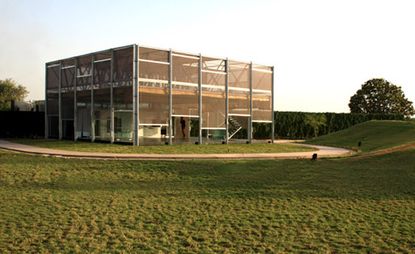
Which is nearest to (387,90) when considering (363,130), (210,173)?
(363,130)

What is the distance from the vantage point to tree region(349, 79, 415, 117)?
70.2 m

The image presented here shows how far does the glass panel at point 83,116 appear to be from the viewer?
30.2 meters

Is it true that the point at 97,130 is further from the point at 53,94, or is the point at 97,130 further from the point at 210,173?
the point at 210,173

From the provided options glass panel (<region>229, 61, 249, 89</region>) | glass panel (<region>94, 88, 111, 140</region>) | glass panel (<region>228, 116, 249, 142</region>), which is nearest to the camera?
glass panel (<region>94, 88, 111, 140</region>)

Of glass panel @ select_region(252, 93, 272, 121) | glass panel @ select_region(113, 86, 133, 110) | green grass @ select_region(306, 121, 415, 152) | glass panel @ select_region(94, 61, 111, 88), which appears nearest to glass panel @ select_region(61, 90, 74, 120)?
glass panel @ select_region(94, 61, 111, 88)

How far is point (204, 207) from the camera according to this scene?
944 cm

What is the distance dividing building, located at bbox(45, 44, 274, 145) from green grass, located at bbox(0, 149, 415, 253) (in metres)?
10.3

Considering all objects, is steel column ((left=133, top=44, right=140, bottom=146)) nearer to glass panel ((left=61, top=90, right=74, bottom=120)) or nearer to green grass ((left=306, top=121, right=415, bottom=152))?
glass panel ((left=61, top=90, right=74, bottom=120))

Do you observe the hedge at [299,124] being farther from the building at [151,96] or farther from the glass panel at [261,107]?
the building at [151,96]

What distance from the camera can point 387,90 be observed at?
70938mm

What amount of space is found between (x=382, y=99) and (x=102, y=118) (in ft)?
181

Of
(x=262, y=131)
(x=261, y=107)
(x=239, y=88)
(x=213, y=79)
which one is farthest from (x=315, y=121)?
(x=213, y=79)

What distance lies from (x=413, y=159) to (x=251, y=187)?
854 cm

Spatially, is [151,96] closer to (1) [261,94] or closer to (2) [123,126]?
(2) [123,126]
